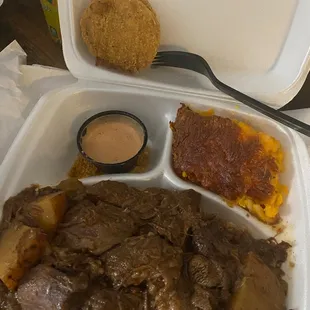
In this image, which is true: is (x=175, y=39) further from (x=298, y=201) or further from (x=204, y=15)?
(x=298, y=201)

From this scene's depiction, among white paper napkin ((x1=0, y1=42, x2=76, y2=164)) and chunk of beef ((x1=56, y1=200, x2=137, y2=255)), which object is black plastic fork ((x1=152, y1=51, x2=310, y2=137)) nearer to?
white paper napkin ((x1=0, y1=42, x2=76, y2=164))

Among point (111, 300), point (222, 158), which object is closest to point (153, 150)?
point (222, 158)

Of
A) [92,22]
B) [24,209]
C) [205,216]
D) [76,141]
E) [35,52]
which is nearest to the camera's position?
[24,209]

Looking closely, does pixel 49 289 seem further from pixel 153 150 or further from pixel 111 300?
pixel 153 150

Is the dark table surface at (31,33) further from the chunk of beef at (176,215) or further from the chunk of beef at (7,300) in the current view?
the chunk of beef at (7,300)

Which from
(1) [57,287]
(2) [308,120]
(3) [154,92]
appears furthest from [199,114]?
(1) [57,287]

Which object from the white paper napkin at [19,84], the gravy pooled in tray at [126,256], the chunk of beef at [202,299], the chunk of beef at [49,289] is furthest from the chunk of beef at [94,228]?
the white paper napkin at [19,84]
